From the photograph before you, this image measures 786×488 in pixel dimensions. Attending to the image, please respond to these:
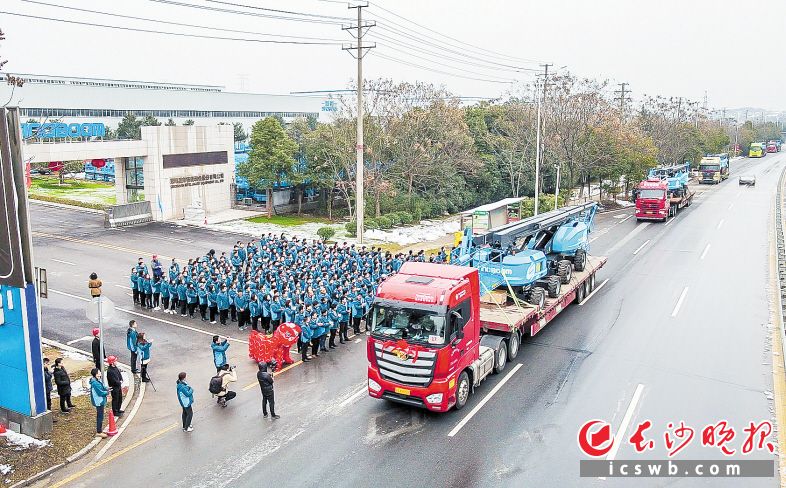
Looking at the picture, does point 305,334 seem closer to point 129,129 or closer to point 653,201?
point 653,201

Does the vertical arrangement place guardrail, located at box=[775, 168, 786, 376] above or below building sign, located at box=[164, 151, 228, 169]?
below

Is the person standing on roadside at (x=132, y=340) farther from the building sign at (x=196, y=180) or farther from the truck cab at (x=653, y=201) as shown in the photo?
the truck cab at (x=653, y=201)

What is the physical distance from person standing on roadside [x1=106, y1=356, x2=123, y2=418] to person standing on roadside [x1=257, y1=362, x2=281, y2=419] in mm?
2795

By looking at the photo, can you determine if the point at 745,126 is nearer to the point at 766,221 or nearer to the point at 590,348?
the point at 766,221

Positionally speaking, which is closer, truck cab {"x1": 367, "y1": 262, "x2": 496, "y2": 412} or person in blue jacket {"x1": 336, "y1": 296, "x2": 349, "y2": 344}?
truck cab {"x1": 367, "y1": 262, "x2": 496, "y2": 412}

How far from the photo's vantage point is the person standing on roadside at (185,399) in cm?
1198

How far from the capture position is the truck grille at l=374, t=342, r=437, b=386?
1212 centimetres

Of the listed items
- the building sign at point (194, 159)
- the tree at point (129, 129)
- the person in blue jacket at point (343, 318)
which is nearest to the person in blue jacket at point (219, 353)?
the person in blue jacket at point (343, 318)

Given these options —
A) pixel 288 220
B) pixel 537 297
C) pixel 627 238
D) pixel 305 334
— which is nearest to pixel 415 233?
pixel 288 220

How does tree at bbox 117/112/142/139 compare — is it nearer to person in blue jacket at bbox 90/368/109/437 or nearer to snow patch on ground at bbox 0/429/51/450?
snow patch on ground at bbox 0/429/51/450

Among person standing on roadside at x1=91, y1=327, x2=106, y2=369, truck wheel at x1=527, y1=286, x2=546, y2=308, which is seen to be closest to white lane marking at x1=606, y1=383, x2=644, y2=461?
truck wheel at x1=527, y1=286, x2=546, y2=308

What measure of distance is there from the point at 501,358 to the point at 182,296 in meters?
10.2

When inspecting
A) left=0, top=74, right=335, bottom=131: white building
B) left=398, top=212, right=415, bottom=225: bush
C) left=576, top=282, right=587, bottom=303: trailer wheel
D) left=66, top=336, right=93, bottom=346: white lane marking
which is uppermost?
left=0, top=74, right=335, bottom=131: white building

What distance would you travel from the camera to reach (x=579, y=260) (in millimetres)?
21156
